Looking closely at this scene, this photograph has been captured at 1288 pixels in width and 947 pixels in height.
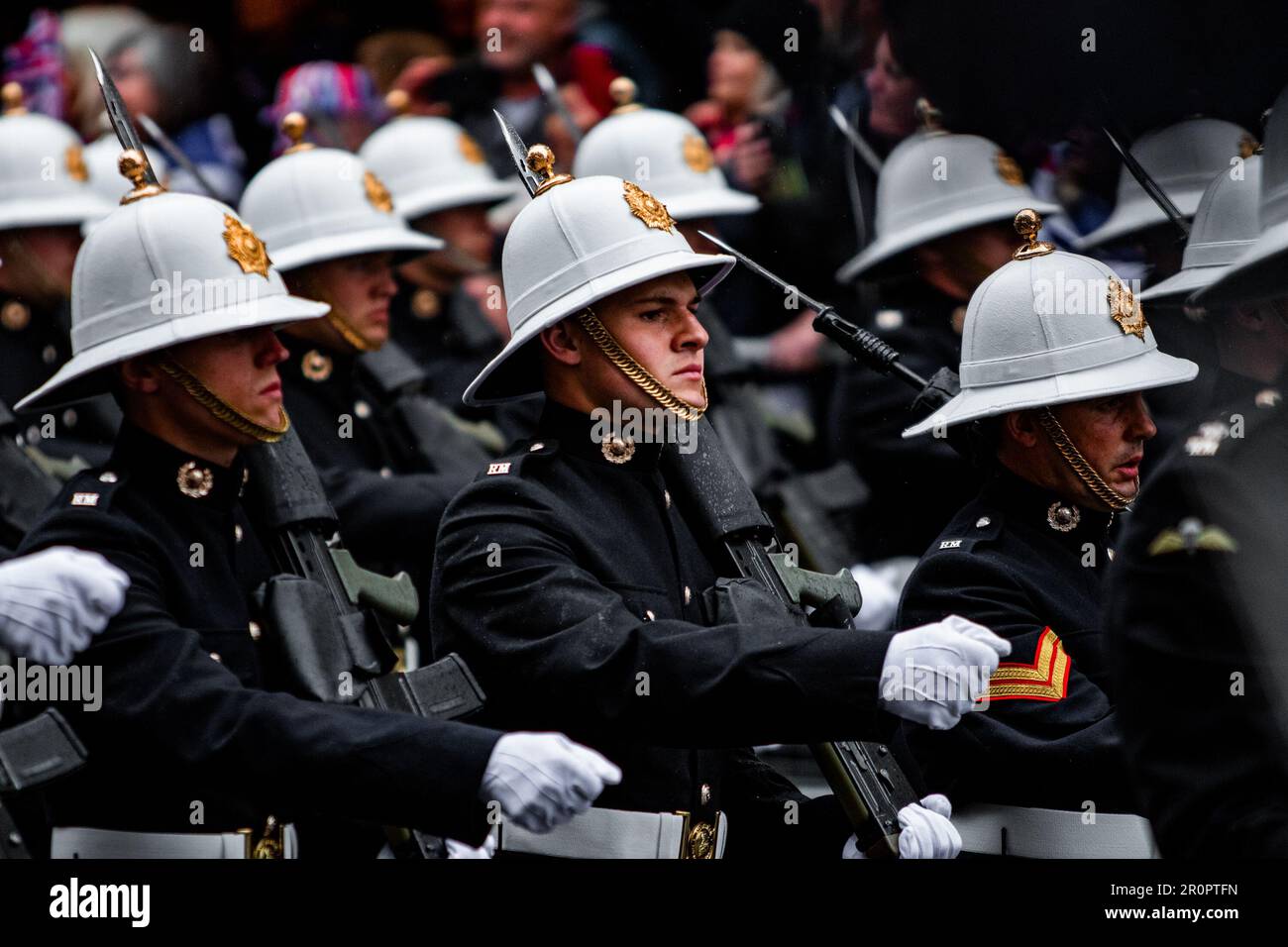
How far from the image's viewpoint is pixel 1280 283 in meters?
3.76

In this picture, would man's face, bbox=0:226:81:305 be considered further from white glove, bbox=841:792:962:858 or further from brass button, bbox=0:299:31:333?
white glove, bbox=841:792:962:858

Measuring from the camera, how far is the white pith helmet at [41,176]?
7984mm

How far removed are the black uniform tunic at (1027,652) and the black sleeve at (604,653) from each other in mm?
572

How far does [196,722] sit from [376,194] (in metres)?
3.83

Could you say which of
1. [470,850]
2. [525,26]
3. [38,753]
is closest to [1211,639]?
[470,850]

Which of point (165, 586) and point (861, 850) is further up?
point (165, 586)

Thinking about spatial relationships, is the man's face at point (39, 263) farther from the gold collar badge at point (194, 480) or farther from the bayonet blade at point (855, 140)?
the bayonet blade at point (855, 140)

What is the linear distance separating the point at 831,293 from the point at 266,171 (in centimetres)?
219

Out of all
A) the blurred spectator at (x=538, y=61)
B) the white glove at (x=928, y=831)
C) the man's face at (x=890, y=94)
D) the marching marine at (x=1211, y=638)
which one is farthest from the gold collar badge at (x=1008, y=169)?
the marching marine at (x=1211, y=638)

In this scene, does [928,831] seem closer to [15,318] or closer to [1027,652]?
[1027,652]

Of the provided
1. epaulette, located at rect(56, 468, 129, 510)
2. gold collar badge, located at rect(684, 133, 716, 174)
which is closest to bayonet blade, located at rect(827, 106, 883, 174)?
gold collar badge, located at rect(684, 133, 716, 174)

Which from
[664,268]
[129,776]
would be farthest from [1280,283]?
[129,776]

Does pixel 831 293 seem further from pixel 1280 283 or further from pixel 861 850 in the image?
pixel 1280 283
